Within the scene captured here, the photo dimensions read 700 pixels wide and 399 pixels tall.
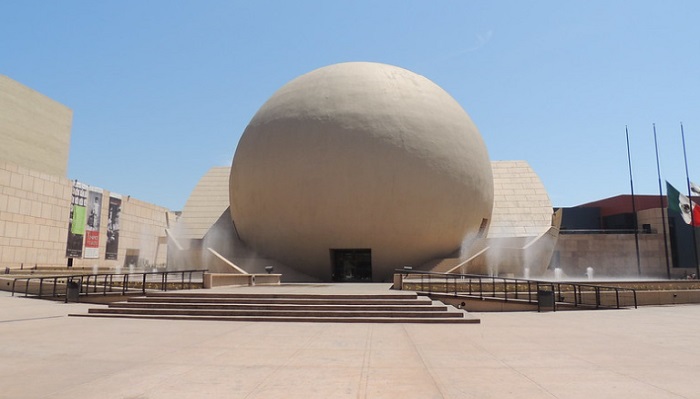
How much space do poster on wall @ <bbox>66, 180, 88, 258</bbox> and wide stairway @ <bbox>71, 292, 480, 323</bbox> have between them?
115 ft

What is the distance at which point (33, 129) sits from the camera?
48469mm

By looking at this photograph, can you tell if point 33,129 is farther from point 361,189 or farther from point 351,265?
point 361,189

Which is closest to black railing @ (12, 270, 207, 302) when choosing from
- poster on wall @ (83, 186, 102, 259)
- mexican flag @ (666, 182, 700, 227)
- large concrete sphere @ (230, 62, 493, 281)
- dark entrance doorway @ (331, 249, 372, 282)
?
large concrete sphere @ (230, 62, 493, 281)

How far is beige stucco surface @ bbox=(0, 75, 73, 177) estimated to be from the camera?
149 feet

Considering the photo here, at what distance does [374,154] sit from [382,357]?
17944 mm

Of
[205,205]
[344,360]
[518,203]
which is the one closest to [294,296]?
[344,360]

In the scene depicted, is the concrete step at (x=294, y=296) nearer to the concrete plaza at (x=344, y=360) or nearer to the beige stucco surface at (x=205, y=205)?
the concrete plaza at (x=344, y=360)

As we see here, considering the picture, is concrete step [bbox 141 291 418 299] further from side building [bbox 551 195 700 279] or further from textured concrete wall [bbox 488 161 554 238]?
side building [bbox 551 195 700 279]

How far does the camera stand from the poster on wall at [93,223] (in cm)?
4524

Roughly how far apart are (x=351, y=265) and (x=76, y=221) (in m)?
29.8

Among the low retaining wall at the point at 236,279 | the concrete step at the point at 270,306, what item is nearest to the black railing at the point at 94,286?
the low retaining wall at the point at 236,279

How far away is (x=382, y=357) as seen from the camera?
270 inches

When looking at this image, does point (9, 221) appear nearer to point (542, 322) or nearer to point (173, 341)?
point (173, 341)

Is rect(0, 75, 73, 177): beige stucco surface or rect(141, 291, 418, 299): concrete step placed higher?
rect(0, 75, 73, 177): beige stucco surface
